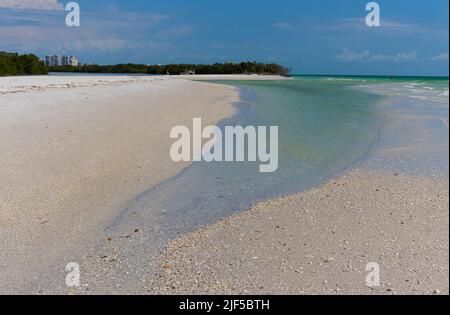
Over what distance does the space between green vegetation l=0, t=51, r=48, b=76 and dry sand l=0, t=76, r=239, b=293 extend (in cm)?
4767

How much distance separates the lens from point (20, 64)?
203ft

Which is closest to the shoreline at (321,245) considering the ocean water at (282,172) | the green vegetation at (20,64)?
the ocean water at (282,172)

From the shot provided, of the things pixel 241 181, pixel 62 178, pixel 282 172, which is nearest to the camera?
pixel 62 178

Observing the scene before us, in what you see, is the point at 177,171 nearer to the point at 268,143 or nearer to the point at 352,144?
the point at 268,143

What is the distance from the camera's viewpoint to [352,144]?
11367 millimetres

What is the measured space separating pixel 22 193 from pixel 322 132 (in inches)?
346

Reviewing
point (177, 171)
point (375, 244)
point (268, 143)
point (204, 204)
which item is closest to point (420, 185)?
point (375, 244)

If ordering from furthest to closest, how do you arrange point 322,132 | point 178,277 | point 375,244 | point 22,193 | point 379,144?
point 322,132 < point 379,144 < point 22,193 < point 375,244 < point 178,277

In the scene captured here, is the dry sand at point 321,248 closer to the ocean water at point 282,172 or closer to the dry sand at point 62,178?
the ocean water at point 282,172

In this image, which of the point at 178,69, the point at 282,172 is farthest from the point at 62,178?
the point at 178,69

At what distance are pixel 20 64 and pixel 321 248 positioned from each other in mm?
64695

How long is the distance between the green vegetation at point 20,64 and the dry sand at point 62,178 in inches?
1877

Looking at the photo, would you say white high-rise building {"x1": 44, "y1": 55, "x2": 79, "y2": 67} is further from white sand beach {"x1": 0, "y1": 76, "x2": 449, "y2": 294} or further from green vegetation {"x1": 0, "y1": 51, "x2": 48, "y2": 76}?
white sand beach {"x1": 0, "y1": 76, "x2": 449, "y2": 294}

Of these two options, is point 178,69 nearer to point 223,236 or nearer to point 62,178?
point 62,178
